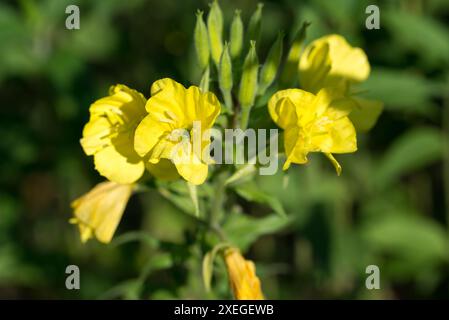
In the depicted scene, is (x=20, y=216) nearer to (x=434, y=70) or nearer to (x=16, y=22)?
(x=16, y=22)

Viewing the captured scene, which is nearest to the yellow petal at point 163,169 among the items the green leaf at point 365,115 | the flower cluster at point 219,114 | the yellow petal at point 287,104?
the flower cluster at point 219,114

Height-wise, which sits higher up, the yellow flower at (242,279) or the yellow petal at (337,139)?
the yellow petal at (337,139)

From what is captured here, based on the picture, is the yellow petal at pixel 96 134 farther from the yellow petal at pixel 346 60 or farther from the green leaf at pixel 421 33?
the green leaf at pixel 421 33

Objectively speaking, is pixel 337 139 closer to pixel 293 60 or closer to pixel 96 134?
pixel 293 60

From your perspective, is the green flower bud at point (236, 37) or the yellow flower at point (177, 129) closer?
the yellow flower at point (177, 129)

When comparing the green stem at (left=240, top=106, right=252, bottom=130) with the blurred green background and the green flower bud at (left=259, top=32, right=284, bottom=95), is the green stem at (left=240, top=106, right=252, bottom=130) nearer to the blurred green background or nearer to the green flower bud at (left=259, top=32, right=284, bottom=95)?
the green flower bud at (left=259, top=32, right=284, bottom=95)
